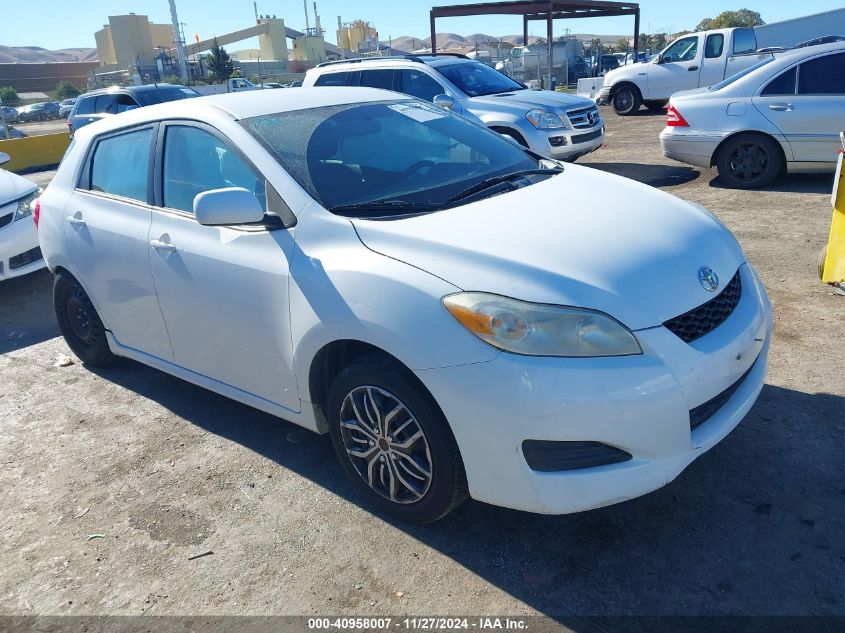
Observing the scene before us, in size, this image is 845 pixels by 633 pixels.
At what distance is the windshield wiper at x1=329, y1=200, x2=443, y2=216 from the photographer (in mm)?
3090

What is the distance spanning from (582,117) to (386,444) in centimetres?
849

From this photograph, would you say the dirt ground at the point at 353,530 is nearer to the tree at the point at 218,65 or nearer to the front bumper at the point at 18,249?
the front bumper at the point at 18,249

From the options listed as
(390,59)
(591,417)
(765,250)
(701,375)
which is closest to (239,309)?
(591,417)

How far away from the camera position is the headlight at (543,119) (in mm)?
9789

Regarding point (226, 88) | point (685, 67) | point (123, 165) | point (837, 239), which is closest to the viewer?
point (123, 165)

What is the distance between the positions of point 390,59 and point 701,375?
30.8ft

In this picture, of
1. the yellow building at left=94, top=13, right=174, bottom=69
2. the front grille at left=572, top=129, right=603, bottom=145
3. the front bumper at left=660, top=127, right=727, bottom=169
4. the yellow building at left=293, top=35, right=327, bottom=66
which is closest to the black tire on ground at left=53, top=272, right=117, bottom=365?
the front bumper at left=660, top=127, right=727, bottom=169

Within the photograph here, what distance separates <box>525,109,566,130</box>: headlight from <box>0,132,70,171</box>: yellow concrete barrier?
44.6ft

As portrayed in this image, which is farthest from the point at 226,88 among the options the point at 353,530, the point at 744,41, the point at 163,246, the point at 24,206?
the point at 353,530

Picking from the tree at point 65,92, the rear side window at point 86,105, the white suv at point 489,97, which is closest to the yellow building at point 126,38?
the tree at point 65,92

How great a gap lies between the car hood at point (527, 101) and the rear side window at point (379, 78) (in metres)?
1.32

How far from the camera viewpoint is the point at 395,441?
2.83 m

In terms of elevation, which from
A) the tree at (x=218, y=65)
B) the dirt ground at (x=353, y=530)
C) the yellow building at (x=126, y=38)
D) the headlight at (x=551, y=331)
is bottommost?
the dirt ground at (x=353, y=530)

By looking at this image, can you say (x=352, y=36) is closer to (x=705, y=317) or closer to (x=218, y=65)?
(x=218, y=65)
